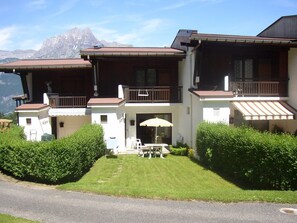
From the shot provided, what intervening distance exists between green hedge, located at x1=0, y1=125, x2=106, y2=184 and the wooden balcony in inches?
409

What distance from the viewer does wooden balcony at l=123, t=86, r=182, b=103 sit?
82.3 ft

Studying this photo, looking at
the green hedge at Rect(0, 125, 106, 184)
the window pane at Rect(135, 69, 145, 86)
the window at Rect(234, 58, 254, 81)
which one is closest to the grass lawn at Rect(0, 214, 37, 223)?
the green hedge at Rect(0, 125, 106, 184)

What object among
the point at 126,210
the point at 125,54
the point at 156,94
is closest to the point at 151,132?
the point at 156,94

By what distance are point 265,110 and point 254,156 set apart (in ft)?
27.2

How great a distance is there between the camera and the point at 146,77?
26547 millimetres

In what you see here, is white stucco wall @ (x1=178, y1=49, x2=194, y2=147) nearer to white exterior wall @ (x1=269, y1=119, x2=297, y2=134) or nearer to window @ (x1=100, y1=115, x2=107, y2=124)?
window @ (x1=100, y1=115, x2=107, y2=124)

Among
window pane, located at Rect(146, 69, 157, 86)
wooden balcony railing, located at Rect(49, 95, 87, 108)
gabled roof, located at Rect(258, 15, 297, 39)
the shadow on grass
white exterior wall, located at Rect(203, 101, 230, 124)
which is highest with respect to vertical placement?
gabled roof, located at Rect(258, 15, 297, 39)

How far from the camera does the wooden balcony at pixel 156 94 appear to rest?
82.3 feet

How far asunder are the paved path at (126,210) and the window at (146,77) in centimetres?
1589

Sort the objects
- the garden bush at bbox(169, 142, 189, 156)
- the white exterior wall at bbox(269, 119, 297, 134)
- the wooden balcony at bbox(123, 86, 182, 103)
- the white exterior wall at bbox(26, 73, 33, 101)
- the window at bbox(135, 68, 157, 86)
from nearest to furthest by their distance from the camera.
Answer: the white exterior wall at bbox(269, 119, 297, 134), the garden bush at bbox(169, 142, 189, 156), the wooden balcony at bbox(123, 86, 182, 103), the window at bbox(135, 68, 157, 86), the white exterior wall at bbox(26, 73, 33, 101)

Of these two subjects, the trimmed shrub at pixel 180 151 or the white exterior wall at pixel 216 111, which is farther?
the trimmed shrub at pixel 180 151

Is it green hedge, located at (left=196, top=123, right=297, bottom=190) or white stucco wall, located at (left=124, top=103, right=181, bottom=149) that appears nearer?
green hedge, located at (left=196, top=123, right=297, bottom=190)

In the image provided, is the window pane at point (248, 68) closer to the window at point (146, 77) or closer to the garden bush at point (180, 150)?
the garden bush at point (180, 150)

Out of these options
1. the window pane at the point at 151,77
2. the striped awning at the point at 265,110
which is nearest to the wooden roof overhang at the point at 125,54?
the window pane at the point at 151,77
